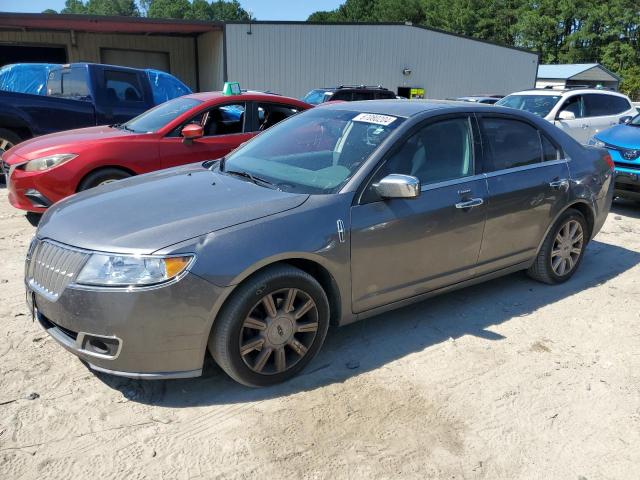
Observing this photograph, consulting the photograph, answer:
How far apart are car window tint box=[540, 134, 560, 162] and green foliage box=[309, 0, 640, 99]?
169 feet

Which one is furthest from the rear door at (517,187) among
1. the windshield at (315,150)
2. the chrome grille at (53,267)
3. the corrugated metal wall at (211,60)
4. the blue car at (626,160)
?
the corrugated metal wall at (211,60)

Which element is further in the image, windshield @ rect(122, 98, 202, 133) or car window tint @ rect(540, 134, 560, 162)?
windshield @ rect(122, 98, 202, 133)

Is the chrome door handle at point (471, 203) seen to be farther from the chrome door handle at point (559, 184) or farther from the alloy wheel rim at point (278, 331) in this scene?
the alloy wheel rim at point (278, 331)

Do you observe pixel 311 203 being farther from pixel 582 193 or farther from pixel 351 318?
pixel 582 193

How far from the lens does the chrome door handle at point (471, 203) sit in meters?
3.73

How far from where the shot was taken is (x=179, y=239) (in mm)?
2738

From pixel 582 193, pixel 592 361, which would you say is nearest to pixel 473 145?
pixel 582 193

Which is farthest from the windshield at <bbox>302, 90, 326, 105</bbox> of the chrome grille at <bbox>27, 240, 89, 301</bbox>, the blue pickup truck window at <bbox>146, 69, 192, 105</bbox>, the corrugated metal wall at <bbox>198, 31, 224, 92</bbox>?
the chrome grille at <bbox>27, 240, 89, 301</bbox>

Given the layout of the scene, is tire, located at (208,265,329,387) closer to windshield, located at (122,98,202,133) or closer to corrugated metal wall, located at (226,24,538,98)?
windshield, located at (122,98,202,133)

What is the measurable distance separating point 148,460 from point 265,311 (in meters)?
0.95

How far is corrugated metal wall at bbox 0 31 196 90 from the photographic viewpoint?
20.5 meters

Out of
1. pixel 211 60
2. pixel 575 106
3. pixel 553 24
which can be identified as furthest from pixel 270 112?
pixel 553 24

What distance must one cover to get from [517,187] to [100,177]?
4.41 metres

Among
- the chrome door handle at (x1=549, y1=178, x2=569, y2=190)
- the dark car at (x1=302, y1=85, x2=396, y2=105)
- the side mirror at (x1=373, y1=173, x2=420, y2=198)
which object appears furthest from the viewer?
the dark car at (x1=302, y1=85, x2=396, y2=105)
